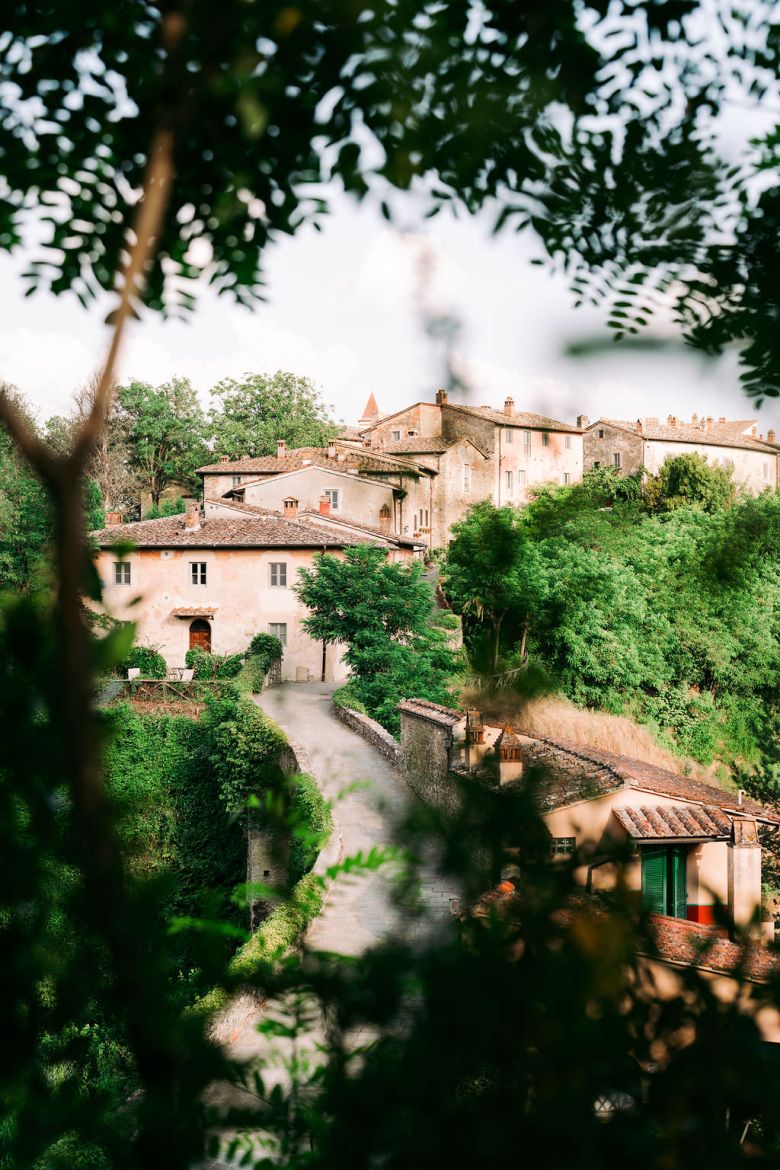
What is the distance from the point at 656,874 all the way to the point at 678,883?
1.6 inches

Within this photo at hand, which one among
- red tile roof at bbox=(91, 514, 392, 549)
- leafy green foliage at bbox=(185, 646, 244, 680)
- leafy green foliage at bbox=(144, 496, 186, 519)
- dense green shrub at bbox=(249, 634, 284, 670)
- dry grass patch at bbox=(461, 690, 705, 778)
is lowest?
leafy green foliage at bbox=(185, 646, 244, 680)

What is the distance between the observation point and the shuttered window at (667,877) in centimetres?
136

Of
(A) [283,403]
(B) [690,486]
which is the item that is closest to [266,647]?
(A) [283,403]

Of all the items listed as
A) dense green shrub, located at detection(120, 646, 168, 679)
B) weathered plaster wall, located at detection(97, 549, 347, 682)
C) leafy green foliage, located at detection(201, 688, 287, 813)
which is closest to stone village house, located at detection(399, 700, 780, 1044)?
leafy green foliage, located at detection(201, 688, 287, 813)

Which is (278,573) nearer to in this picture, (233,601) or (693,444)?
(233,601)

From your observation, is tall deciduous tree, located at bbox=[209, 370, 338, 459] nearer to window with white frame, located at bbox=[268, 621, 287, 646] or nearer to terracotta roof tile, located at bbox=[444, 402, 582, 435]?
terracotta roof tile, located at bbox=[444, 402, 582, 435]

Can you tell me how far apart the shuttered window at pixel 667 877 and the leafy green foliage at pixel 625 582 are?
0.28m

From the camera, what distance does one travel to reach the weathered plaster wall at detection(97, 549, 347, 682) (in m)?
19.3

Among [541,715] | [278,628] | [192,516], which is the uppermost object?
[192,516]

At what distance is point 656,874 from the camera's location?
1667 mm

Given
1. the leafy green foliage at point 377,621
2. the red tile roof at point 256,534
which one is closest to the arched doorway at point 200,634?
the red tile roof at point 256,534

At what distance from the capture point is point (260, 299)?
4.30 feet

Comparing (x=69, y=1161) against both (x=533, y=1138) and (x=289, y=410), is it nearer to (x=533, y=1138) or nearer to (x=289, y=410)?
(x=533, y=1138)

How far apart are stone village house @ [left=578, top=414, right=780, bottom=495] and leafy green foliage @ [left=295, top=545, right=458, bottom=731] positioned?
1000 cm
